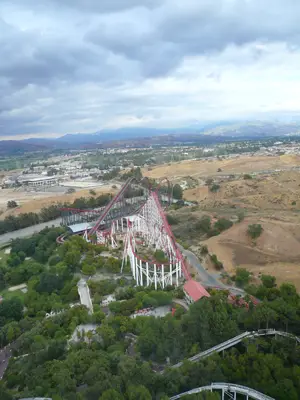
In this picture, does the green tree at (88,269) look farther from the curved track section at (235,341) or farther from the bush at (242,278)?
the curved track section at (235,341)

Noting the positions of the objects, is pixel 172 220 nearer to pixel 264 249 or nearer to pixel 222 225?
pixel 222 225

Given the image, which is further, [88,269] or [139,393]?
[88,269]

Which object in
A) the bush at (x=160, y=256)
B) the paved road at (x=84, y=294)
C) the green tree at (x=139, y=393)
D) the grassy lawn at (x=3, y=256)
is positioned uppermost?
the green tree at (x=139, y=393)

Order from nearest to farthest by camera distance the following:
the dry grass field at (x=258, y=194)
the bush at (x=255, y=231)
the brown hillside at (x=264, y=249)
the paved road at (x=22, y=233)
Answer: the brown hillside at (x=264, y=249) < the bush at (x=255, y=231) < the paved road at (x=22, y=233) < the dry grass field at (x=258, y=194)

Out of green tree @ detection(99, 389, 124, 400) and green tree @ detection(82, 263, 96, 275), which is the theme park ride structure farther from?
green tree @ detection(99, 389, 124, 400)

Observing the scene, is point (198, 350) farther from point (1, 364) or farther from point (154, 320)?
point (1, 364)

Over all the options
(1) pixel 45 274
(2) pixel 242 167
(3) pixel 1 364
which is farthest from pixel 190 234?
(2) pixel 242 167

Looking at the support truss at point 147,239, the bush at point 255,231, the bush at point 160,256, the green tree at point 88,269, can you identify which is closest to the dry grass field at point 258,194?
the bush at point 255,231

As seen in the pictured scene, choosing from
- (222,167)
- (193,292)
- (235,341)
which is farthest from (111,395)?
(222,167)
